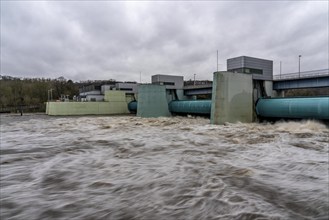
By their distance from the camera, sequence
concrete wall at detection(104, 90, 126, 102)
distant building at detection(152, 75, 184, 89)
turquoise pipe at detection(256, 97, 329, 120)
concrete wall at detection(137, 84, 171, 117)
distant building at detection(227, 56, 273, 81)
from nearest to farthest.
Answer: turquoise pipe at detection(256, 97, 329, 120)
distant building at detection(227, 56, 273, 81)
concrete wall at detection(137, 84, 171, 117)
distant building at detection(152, 75, 184, 89)
concrete wall at detection(104, 90, 126, 102)

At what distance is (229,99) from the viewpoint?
18266mm

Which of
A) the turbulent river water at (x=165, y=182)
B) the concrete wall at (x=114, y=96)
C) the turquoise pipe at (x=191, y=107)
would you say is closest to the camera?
the turbulent river water at (x=165, y=182)

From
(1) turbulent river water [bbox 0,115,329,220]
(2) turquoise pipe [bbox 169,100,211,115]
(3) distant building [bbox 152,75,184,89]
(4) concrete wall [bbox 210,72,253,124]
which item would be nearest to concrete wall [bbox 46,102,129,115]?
(3) distant building [bbox 152,75,184,89]

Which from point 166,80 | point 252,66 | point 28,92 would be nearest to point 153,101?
point 166,80

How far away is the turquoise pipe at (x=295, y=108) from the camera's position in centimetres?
1503

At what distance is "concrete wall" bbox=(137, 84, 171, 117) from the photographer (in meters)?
29.6

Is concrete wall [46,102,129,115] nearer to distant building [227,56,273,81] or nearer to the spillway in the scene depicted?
distant building [227,56,273,81]

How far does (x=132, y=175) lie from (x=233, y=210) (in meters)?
2.73

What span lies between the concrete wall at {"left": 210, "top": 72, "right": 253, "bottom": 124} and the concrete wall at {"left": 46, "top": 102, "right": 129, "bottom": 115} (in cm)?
2589

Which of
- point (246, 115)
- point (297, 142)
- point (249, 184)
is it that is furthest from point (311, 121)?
point (249, 184)

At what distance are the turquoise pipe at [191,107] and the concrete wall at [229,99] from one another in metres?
4.68

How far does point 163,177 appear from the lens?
5863mm

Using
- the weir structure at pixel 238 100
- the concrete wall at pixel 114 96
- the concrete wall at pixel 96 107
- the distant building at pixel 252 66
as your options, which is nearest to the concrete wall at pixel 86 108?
the concrete wall at pixel 96 107

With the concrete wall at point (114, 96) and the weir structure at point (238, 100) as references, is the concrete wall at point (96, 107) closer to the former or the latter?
the concrete wall at point (114, 96)
